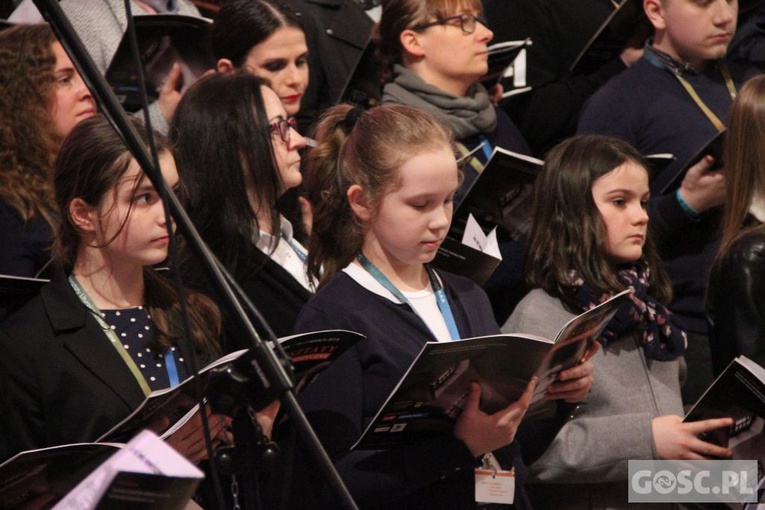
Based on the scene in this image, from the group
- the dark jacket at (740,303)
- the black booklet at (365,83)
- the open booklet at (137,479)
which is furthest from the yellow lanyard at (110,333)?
the dark jacket at (740,303)

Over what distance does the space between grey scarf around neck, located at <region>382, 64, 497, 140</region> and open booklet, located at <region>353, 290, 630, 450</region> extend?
134 centimetres

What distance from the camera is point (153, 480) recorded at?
1.34 meters

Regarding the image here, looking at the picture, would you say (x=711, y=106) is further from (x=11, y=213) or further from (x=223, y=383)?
(x=223, y=383)

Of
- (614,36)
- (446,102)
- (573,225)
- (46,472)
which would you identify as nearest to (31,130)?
(446,102)

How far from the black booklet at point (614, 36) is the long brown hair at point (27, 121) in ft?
6.49

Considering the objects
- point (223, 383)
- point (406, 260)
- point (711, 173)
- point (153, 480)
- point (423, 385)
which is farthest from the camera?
point (711, 173)

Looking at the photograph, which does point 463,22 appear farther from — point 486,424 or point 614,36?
point 486,424

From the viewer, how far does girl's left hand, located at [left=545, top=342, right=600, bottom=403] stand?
247 cm

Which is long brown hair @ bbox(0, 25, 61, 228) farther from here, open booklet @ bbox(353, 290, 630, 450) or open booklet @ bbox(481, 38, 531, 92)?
open booklet @ bbox(481, 38, 531, 92)

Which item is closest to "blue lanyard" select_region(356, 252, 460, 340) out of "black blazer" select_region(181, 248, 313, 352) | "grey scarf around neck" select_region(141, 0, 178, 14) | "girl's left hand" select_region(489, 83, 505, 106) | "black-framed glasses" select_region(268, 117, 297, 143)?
"black blazer" select_region(181, 248, 313, 352)

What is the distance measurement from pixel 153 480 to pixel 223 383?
11.1 inches

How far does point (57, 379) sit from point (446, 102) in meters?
1.76

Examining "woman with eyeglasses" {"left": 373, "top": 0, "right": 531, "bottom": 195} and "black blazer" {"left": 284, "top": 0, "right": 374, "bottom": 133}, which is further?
"black blazer" {"left": 284, "top": 0, "right": 374, "bottom": 133}

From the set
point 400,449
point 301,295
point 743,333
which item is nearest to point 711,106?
point 743,333
